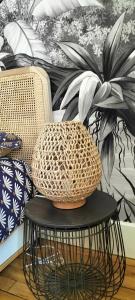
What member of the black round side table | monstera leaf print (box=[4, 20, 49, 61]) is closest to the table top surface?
the black round side table

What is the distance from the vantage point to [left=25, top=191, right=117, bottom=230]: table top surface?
1010mm

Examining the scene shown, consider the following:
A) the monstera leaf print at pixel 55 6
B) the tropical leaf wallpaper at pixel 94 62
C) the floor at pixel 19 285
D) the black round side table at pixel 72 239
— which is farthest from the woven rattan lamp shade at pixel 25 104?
the floor at pixel 19 285

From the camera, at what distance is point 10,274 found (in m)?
1.53

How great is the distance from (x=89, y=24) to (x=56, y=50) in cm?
23

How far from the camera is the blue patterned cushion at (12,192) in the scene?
4.30 feet

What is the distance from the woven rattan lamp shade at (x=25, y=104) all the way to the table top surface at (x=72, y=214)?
0.54m

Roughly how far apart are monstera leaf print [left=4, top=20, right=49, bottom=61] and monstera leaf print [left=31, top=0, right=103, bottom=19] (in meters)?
0.10

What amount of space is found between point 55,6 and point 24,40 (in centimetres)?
26

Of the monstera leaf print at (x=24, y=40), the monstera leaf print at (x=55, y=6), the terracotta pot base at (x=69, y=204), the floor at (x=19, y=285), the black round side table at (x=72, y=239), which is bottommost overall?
the floor at (x=19, y=285)

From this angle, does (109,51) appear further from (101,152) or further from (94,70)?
(101,152)

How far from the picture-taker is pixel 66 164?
1.03m

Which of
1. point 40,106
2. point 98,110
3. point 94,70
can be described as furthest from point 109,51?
point 40,106

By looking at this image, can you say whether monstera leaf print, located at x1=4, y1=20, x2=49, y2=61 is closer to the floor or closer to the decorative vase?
the decorative vase

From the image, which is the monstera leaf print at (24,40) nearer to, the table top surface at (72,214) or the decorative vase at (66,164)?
the decorative vase at (66,164)
